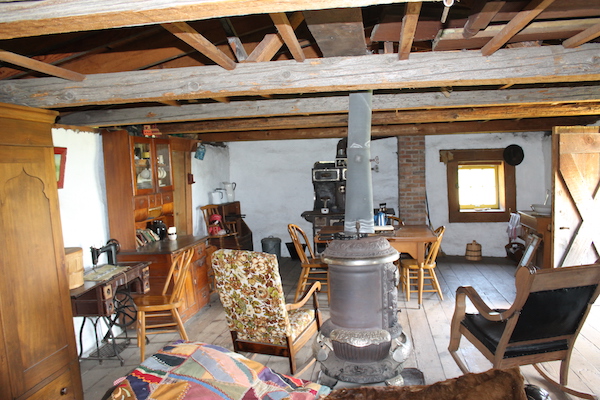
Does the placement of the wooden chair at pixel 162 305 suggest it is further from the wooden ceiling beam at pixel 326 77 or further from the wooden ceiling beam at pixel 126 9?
the wooden ceiling beam at pixel 126 9

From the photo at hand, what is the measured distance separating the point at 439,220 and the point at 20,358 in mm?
6728

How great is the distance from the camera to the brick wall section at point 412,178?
7.35 meters

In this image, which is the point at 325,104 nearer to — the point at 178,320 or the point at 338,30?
the point at 338,30

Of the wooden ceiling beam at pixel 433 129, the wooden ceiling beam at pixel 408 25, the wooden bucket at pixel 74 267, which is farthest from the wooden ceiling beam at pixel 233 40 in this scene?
the wooden ceiling beam at pixel 433 129

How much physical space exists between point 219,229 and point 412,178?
3367 millimetres

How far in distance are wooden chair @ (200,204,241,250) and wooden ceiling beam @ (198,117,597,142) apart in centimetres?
117

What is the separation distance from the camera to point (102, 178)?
15.5 ft

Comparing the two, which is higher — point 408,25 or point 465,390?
point 408,25

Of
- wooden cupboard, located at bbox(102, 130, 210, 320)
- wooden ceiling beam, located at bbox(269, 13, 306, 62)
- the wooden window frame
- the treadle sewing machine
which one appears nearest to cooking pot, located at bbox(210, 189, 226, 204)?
wooden cupboard, located at bbox(102, 130, 210, 320)

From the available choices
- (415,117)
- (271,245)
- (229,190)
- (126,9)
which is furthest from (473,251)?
(126,9)

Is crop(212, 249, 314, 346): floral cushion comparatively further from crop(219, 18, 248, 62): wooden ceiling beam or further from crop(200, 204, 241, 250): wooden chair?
crop(200, 204, 241, 250): wooden chair

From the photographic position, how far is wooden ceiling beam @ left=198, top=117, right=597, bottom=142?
6.44m

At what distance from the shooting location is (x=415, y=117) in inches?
201

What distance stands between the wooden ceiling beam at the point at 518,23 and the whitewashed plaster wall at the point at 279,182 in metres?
5.45
